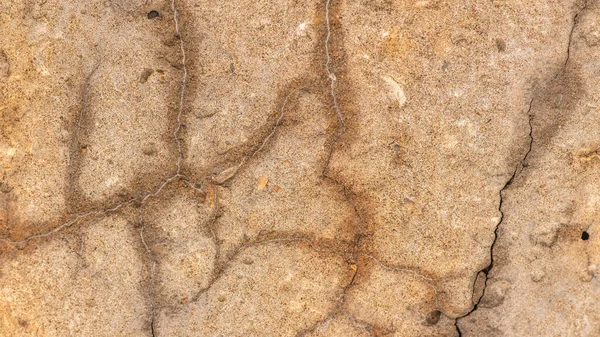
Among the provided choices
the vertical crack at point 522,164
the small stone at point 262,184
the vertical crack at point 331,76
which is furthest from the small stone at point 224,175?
the vertical crack at point 522,164

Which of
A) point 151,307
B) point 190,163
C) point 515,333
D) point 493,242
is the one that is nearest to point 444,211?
point 493,242

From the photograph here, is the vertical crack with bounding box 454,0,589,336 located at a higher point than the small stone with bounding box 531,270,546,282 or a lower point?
higher

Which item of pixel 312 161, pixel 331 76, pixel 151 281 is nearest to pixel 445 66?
pixel 331 76

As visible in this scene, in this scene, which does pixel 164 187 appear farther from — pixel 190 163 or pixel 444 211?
pixel 444 211

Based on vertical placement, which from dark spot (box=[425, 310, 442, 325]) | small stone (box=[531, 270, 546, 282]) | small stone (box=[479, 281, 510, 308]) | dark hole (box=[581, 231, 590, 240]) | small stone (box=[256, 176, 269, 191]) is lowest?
dark spot (box=[425, 310, 442, 325])

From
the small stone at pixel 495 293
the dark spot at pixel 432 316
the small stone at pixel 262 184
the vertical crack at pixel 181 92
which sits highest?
the vertical crack at pixel 181 92

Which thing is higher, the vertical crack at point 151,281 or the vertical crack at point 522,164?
the vertical crack at point 522,164

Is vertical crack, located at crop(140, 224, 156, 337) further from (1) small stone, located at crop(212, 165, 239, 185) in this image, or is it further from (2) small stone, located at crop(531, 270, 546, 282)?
(2) small stone, located at crop(531, 270, 546, 282)

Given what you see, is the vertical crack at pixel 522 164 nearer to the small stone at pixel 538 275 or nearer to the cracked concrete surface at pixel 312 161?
the cracked concrete surface at pixel 312 161

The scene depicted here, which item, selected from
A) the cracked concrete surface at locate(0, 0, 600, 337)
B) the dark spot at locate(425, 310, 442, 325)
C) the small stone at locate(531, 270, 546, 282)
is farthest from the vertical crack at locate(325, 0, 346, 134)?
the small stone at locate(531, 270, 546, 282)
